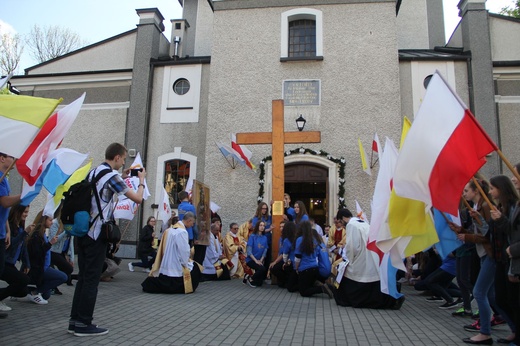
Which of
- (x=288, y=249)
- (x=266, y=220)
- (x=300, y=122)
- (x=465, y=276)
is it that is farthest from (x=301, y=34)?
(x=465, y=276)

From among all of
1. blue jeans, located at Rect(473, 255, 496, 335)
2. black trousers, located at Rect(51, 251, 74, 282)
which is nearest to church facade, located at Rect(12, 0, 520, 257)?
black trousers, located at Rect(51, 251, 74, 282)

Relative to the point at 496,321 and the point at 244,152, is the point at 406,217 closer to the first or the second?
the point at 496,321

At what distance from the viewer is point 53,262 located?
826 centimetres

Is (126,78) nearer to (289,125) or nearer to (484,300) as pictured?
(289,125)

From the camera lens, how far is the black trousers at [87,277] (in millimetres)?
4871

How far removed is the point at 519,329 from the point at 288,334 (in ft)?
8.35

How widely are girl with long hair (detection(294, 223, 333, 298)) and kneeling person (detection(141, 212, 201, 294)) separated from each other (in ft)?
7.17

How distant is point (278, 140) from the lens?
11023mm

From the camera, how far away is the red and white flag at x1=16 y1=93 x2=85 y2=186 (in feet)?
16.9

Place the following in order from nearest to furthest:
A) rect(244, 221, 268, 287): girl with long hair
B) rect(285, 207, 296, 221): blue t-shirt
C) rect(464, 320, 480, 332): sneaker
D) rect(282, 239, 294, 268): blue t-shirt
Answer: rect(464, 320, 480, 332): sneaker
rect(282, 239, 294, 268): blue t-shirt
rect(244, 221, 268, 287): girl with long hair
rect(285, 207, 296, 221): blue t-shirt

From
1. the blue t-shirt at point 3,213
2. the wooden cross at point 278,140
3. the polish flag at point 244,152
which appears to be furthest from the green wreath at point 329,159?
the blue t-shirt at point 3,213

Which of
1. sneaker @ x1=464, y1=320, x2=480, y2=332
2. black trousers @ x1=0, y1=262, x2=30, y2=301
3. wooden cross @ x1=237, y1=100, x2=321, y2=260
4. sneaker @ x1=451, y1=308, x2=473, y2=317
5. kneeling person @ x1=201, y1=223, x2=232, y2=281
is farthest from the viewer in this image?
kneeling person @ x1=201, y1=223, x2=232, y2=281

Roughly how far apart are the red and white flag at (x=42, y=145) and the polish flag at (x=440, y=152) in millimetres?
3883

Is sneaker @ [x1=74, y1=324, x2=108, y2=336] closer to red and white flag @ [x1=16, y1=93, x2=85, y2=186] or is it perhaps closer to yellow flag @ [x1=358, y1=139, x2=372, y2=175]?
red and white flag @ [x1=16, y1=93, x2=85, y2=186]
